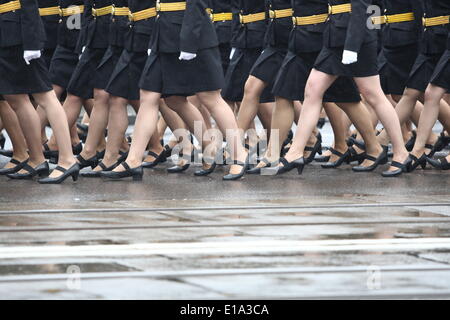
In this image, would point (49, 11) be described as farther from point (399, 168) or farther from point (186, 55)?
point (399, 168)

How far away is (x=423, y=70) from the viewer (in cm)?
1134

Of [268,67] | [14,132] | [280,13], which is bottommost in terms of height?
[14,132]

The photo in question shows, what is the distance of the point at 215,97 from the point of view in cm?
1047


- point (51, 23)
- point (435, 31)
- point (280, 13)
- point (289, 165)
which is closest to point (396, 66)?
point (435, 31)

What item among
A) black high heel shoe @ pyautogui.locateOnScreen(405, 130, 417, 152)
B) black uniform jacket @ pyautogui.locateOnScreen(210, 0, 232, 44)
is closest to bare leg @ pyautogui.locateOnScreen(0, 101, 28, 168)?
black uniform jacket @ pyautogui.locateOnScreen(210, 0, 232, 44)

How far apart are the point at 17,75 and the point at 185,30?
4.24 ft

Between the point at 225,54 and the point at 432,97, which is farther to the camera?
the point at 225,54

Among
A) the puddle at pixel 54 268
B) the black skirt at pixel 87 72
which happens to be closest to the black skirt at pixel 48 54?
the black skirt at pixel 87 72

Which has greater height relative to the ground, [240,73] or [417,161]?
[240,73]

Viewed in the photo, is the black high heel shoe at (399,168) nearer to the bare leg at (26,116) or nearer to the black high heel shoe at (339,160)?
the black high heel shoe at (339,160)

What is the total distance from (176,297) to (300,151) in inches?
198

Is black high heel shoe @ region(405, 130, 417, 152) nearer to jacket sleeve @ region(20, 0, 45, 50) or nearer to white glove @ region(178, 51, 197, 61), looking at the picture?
white glove @ region(178, 51, 197, 61)

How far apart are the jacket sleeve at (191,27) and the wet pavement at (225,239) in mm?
1038
